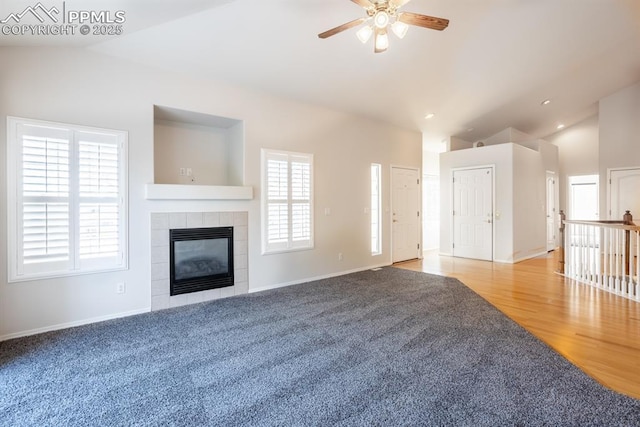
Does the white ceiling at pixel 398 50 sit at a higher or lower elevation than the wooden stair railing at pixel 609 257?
higher

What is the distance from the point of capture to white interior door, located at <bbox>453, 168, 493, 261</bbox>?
676 cm

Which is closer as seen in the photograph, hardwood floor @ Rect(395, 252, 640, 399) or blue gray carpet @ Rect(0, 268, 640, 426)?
Result: blue gray carpet @ Rect(0, 268, 640, 426)

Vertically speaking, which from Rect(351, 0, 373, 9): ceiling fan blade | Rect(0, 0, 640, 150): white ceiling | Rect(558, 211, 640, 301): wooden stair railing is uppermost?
Rect(0, 0, 640, 150): white ceiling

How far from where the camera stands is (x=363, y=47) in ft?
12.2

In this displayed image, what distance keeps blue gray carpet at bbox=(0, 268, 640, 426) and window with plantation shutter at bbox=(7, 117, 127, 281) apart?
72 centimetres

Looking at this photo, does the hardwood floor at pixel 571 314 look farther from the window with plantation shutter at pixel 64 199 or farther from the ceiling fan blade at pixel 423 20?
the window with plantation shutter at pixel 64 199

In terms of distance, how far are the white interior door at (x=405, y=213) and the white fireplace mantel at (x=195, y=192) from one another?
3.47 m

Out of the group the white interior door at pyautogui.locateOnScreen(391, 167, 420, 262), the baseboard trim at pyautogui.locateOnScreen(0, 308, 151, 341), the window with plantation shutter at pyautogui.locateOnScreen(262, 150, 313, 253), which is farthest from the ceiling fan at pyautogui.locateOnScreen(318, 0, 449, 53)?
the white interior door at pyautogui.locateOnScreen(391, 167, 420, 262)

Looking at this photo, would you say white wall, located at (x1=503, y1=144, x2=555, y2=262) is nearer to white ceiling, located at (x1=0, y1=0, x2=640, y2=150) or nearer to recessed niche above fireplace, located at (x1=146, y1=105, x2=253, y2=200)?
white ceiling, located at (x1=0, y1=0, x2=640, y2=150)

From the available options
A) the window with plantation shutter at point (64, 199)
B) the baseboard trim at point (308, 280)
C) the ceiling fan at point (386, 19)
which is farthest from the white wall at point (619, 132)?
the window with plantation shutter at point (64, 199)

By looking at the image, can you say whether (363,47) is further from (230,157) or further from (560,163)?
(560,163)

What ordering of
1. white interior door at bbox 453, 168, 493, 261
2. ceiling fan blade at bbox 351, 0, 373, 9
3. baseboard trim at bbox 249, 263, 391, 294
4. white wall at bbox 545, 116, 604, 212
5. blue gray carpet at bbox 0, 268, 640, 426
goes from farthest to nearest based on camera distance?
white wall at bbox 545, 116, 604, 212 < white interior door at bbox 453, 168, 493, 261 < baseboard trim at bbox 249, 263, 391, 294 < ceiling fan blade at bbox 351, 0, 373, 9 < blue gray carpet at bbox 0, 268, 640, 426

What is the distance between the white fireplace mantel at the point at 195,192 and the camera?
11.8 feet

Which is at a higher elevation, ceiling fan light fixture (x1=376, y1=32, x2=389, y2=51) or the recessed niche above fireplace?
ceiling fan light fixture (x1=376, y1=32, x2=389, y2=51)
